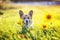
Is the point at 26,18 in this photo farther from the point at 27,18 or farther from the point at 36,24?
the point at 36,24

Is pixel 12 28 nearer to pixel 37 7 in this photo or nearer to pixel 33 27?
pixel 33 27

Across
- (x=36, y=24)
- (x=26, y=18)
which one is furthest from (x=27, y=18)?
(x=36, y=24)

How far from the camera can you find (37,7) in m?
1.49

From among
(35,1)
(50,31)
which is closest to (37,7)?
(35,1)

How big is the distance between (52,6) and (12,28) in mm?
511

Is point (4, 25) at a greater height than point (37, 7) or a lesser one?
lesser

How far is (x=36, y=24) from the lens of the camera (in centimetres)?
147

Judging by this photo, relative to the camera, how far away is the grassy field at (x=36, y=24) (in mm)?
1444

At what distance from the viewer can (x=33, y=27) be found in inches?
57.5

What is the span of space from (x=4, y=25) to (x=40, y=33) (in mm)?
401

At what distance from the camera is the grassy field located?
1444 millimetres

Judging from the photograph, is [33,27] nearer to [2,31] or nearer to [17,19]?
[17,19]

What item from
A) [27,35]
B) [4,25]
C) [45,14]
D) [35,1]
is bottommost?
[27,35]

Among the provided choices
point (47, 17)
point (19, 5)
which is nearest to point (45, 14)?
point (47, 17)
